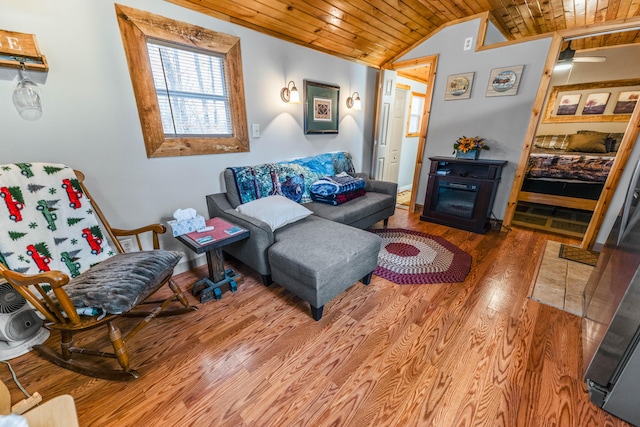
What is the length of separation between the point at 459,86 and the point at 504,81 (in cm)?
48

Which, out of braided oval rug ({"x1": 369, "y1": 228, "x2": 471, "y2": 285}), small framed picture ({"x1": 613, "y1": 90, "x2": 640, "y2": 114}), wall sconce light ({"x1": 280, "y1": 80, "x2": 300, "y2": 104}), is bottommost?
braided oval rug ({"x1": 369, "y1": 228, "x2": 471, "y2": 285})

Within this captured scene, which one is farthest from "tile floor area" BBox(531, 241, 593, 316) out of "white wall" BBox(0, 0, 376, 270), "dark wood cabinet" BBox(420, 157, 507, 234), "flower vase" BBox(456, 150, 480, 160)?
"white wall" BBox(0, 0, 376, 270)

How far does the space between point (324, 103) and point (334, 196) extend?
131cm

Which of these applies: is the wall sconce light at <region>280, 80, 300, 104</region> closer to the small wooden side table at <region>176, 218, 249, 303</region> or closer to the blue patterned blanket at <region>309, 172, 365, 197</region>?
the blue patterned blanket at <region>309, 172, 365, 197</region>

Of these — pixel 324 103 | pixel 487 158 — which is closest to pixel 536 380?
pixel 487 158

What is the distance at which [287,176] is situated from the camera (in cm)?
258

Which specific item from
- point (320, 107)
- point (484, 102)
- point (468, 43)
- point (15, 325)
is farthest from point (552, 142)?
point (15, 325)

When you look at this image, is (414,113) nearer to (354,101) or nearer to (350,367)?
(354,101)

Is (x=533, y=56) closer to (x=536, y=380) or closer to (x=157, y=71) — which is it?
(x=536, y=380)

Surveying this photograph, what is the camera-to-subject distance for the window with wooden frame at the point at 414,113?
4744 millimetres

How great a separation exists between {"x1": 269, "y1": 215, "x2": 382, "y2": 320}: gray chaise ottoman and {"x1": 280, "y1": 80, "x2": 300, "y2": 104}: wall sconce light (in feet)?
5.02

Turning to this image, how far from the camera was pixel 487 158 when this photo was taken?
315 cm

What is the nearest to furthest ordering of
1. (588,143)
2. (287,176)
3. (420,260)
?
(420,260)
(287,176)
(588,143)

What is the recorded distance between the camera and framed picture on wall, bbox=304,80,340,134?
9.54ft
